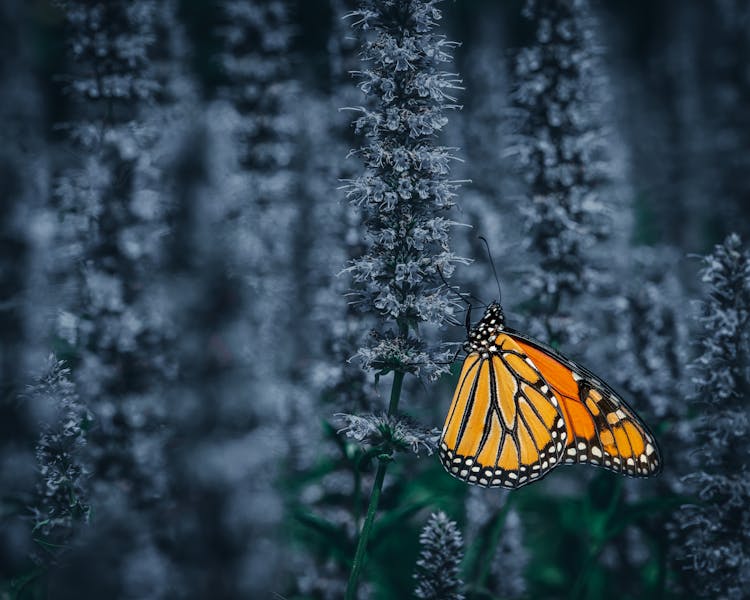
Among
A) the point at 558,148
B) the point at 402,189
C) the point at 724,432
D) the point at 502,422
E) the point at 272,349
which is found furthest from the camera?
the point at 272,349

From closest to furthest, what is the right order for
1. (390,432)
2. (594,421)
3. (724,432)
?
(390,432)
(724,432)
(594,421)

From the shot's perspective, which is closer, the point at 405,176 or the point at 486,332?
the point at 405,176

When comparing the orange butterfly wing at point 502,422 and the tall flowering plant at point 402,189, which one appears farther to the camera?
the orange butterfly wing at point 502,422

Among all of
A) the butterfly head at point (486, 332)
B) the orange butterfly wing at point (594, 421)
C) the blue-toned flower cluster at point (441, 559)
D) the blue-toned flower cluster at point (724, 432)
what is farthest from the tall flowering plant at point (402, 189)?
the blue-toned flower cluster at point (724, 432)

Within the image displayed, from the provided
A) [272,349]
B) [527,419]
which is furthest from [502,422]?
[272,349]

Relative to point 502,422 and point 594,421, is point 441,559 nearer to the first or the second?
point 502,422

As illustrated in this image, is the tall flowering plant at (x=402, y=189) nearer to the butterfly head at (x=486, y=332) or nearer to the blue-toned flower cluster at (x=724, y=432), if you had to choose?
the butterfly head at (x=486, y=332)
